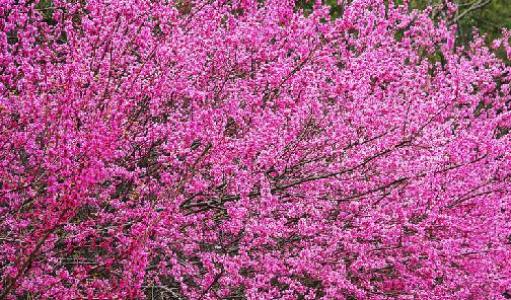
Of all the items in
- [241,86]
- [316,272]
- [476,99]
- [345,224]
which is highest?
[476,99]

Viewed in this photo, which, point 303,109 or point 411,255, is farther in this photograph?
point 411,255

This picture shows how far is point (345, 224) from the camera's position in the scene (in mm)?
6066

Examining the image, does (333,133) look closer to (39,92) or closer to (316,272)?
(316,272)

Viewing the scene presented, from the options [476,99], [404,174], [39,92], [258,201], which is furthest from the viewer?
[476,99]

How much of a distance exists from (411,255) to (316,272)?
125 centimetres

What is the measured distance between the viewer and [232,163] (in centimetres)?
579

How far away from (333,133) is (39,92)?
274cm

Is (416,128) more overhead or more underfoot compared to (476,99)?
more underfoot

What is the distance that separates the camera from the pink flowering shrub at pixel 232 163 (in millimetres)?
4973

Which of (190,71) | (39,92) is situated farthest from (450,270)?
(39,92)

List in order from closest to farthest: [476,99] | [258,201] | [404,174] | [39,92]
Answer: [39,92]
[258,201]
[404,174]
[476,99]

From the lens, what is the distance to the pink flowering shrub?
497 cm

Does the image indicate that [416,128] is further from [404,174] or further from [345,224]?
[345,224]

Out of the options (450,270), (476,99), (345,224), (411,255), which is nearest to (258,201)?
(345,224)
